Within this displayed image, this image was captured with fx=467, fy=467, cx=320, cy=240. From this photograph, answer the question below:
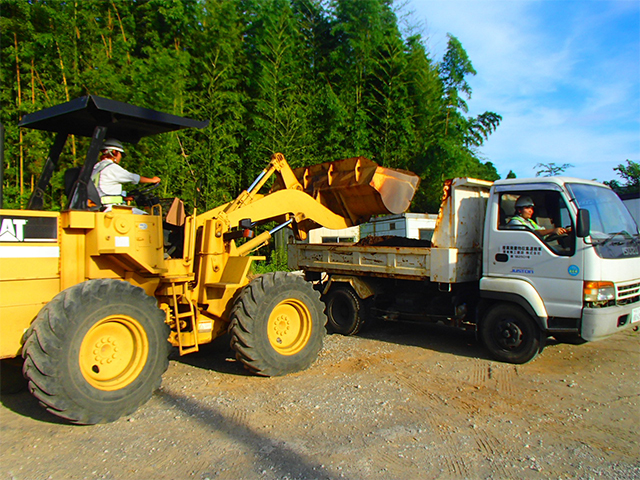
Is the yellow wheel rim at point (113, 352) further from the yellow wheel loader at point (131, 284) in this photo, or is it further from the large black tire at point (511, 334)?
the large black tire at point (511, 334)

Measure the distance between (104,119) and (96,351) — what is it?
2.08 meters

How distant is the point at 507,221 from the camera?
5680 millimetres

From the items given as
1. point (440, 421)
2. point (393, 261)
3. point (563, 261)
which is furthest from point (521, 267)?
point (440, 421)

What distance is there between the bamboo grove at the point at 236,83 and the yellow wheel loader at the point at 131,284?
14.9 feet

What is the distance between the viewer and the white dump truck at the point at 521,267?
5.00 meters

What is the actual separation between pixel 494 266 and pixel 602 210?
1.37m

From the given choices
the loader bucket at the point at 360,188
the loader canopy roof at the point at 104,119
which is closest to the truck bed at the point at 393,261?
the loader bucket at the point at 360,188

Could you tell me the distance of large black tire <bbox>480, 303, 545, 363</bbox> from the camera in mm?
5320

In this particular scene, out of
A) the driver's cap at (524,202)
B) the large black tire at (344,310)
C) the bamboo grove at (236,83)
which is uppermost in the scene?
the bamboo grove at (236,83)

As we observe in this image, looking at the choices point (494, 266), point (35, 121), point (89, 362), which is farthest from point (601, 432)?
point (35, 121)

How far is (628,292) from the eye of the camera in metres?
5.20

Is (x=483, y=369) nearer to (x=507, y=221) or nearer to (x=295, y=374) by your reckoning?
(x=507, y=221)

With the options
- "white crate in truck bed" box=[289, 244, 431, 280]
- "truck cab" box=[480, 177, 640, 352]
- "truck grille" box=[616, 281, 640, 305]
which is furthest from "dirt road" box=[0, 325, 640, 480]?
"white crate in truck bed" box=[289, 244, 431, 280]

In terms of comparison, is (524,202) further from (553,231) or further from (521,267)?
(521,267)
